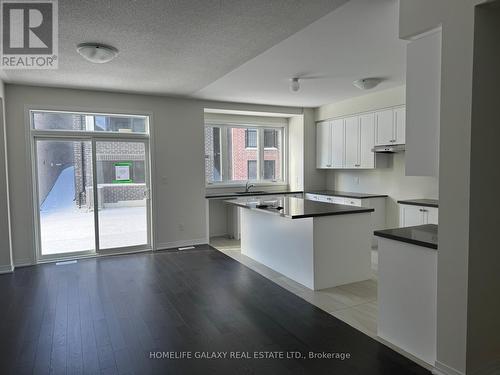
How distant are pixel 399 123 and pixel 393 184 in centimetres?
102

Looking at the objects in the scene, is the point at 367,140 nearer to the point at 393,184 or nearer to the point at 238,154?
the point at 393,184

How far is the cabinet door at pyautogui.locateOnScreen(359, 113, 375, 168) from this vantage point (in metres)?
5.66

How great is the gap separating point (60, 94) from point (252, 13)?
12.1 feet

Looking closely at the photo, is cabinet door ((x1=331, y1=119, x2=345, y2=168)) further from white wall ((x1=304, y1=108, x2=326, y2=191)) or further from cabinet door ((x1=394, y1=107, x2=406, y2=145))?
cabinet door ((x1=394, y1=107, x2=406, y2=145))

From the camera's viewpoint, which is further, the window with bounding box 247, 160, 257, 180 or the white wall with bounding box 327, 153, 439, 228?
A: the window with bounding box 247, 160, 257, 180

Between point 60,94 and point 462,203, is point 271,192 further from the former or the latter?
point 462,203

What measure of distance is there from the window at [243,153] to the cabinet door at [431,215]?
11.2ft

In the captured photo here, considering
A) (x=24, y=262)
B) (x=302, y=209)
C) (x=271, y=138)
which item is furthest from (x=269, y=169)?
(x=24, y=262)

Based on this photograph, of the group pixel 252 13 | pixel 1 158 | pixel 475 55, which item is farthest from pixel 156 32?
pixel 1 158

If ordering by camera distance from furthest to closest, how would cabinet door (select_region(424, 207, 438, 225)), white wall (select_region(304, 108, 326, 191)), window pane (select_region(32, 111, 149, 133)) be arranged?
white wall (select_region(304, 108, 326, 191))
window pane (select_region(32, 111, 149, 133))
cabinet door (select_region(424, 207, 438, 225))

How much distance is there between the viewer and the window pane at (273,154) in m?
7.43

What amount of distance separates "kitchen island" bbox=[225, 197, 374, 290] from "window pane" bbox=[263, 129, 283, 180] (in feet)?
9.95

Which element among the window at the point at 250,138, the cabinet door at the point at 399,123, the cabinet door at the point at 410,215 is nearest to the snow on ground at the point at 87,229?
the window at the point at 250,138

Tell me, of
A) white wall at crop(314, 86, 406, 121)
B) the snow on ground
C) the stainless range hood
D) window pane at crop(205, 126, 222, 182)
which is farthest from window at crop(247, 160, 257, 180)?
the stainless range hood
